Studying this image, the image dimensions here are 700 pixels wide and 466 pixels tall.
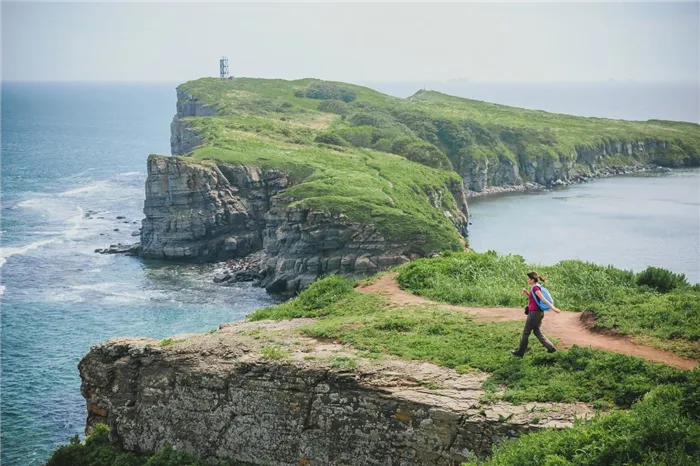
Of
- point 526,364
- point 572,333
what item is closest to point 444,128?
point 572,333

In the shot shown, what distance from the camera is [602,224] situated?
99.6m

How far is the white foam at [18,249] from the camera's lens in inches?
3007

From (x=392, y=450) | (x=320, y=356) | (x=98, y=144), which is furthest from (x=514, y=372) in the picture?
(x=98, y=144)

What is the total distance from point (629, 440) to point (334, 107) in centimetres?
14014

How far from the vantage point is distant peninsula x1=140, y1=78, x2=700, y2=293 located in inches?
2726

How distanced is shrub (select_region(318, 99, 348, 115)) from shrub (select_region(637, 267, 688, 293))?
124430mm

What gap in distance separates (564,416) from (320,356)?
7.47m

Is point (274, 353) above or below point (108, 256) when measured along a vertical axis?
above

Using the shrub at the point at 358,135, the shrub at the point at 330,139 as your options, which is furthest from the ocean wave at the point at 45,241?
the shrub at the point at 358,135

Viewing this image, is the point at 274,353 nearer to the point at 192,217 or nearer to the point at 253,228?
the point at 192,217

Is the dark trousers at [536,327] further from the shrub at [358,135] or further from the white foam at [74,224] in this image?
the shrub at [358,135]

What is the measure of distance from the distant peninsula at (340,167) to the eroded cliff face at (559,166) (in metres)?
0.26

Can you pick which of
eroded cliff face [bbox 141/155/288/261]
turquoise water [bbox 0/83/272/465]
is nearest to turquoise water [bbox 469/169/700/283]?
eroded cliff face [bbox 141/155/288/261]

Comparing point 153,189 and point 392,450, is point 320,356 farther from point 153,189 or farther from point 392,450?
point 153,189
